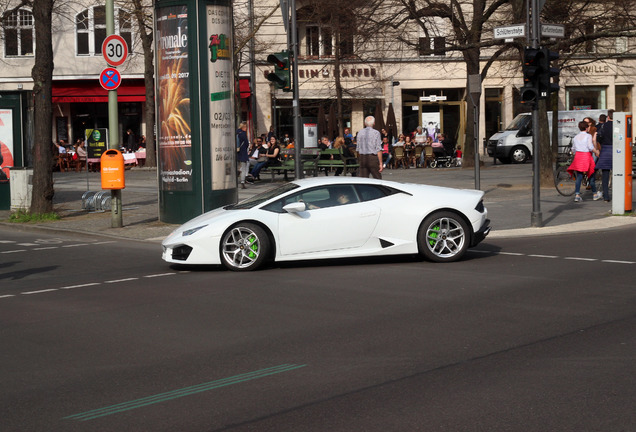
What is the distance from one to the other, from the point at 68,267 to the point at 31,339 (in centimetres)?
523

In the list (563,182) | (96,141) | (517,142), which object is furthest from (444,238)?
(517,142)

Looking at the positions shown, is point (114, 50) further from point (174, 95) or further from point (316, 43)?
point (316, 43)

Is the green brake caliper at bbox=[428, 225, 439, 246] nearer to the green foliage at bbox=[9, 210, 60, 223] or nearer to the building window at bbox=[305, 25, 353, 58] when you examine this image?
the green foliage at bbox=[9, 210, 60, 223]

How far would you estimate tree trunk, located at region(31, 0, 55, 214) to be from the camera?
20.4 meters

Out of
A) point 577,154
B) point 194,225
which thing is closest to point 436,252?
point 194,225

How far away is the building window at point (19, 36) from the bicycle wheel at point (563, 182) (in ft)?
96.4

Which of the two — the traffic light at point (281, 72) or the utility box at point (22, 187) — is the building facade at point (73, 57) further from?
the traffic light at point (281, 72)

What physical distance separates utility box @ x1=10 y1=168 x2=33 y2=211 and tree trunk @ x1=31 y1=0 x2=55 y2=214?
106 centimetres

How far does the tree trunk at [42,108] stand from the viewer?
20.4 meters

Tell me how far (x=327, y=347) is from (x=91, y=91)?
128 feet

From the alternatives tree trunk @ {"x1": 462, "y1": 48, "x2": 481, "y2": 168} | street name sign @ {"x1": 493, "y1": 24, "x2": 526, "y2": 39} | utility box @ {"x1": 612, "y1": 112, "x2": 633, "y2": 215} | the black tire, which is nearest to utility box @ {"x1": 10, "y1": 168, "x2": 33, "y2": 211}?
street name sign @ {"x1": 493, "y1": 24, "x2": 526, "y2": 39}

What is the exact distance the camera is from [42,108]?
808 inches

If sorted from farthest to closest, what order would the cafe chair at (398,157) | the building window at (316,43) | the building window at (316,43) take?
the building window at (316,43), the building window at (316,43), the cafe chair at (398,157)

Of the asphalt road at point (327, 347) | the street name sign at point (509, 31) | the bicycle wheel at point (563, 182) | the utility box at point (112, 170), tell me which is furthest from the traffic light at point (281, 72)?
the bicycle wheel at point (563, 182)
